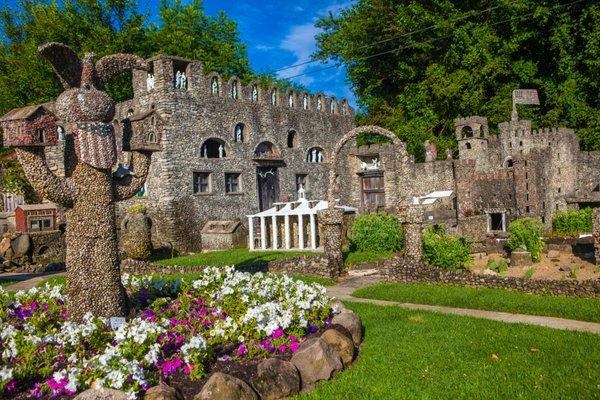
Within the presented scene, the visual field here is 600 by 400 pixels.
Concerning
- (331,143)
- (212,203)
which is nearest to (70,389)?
(212,203)

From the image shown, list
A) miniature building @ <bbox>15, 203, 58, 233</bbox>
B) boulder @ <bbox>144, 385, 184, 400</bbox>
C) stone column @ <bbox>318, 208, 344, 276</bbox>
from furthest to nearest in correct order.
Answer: miniature building @ <bbox>15, 203, 58, 233</bbox>, stone column @ <bbox>318, 208, 344, 276</bbox>, boulder @ <bbox>144, 385, 184, 400</bbox>

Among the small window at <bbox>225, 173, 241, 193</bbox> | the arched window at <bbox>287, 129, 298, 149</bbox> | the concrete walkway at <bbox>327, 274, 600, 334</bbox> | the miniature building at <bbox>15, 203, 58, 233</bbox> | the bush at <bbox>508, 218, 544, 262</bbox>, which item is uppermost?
the arched window at <bbox>287, 129, 298, 149</bbox>

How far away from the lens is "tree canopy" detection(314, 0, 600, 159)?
2972 cm

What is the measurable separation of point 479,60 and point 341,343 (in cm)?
2783

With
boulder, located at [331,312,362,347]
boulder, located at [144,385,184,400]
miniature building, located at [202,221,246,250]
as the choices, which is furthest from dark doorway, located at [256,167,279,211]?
boulder, located at [144,385,184,400]

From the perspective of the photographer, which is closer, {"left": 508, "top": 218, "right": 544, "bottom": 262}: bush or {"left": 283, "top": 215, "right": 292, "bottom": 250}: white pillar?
{"left": 508, "top": 218, "right": 544, "bottom": 262}: bush

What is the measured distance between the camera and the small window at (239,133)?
87.6 ft

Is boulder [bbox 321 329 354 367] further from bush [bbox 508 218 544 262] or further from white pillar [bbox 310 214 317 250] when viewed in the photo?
white pillar [bbox 310 214 317 250]

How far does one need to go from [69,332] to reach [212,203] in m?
18.3

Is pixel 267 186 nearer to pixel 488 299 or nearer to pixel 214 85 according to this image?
pixel 214 85

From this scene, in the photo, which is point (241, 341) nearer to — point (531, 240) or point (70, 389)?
point (70, 389)

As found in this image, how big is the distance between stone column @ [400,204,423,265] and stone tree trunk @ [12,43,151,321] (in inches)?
341

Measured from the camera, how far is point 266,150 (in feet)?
94.7

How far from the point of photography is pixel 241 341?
7.37 meters
